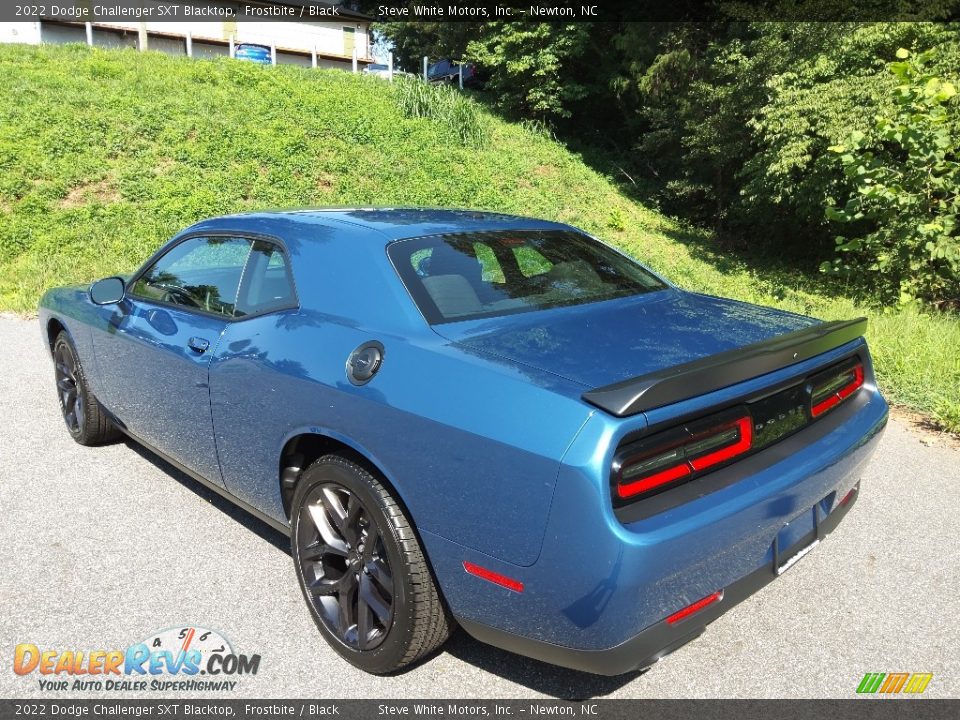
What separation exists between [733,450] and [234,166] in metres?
13.3

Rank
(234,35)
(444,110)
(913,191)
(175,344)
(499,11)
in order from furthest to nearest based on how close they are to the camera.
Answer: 1. (234,35)
2. (499,11)
3. (444,110)
4. (913,191)
5. (175,344)

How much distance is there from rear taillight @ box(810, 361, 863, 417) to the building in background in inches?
1130

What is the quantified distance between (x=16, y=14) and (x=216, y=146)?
61.0 feet

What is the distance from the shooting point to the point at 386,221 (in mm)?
3053

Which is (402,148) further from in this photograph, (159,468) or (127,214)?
(159,468)

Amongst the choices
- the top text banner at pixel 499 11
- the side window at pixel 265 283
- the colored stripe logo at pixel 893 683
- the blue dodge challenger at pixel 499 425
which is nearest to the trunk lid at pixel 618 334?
the blue dodge challenger at pixel 499 425

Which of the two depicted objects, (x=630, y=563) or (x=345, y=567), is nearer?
(x=630, y=563)

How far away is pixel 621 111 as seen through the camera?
2231cm

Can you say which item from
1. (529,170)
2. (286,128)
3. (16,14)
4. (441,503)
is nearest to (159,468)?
(441,503)

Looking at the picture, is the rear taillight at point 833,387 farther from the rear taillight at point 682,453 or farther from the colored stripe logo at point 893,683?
the colored stripe logo at point 893,683

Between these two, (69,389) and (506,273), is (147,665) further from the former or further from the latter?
(69,389)

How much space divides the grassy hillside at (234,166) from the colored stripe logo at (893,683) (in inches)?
220

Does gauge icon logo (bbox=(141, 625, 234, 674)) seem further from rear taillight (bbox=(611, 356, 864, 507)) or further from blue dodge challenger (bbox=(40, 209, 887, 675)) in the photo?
rear taillight (bbox=(611, 356, 864, 507))

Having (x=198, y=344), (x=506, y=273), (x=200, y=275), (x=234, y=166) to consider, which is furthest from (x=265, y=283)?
(x=234, y=166)
